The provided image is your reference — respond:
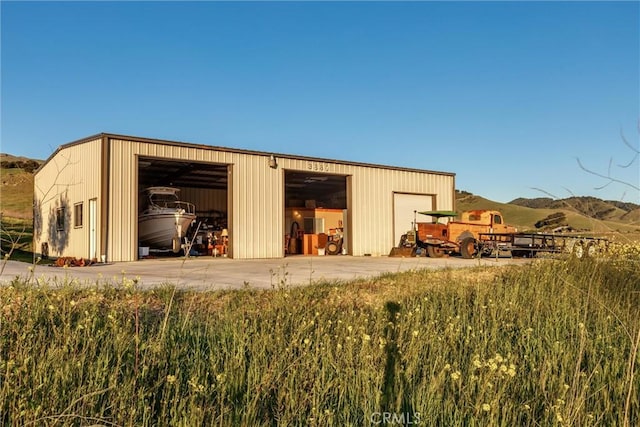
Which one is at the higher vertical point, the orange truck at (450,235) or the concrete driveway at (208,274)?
the orange truck at (450,235)

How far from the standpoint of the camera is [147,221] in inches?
910

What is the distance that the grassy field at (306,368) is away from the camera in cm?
297

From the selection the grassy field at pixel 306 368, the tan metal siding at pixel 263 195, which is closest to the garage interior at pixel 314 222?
the tan metal siding at pixel 263 195

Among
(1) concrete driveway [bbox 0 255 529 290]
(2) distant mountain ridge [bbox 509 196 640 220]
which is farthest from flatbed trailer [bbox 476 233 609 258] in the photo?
(2) distant mountain ridge [bbox 509 196 640 220]

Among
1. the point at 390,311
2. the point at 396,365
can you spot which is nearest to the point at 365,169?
the point at 390,311

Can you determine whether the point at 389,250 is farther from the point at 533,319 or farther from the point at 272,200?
the point at 533,319

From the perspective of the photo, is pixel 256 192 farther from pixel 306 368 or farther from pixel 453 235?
pixel 306 368

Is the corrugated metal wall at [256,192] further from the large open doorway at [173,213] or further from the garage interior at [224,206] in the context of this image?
the garage interior at [224,206]

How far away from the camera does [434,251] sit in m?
21.4

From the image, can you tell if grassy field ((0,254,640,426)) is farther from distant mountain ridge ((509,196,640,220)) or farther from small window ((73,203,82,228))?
small window ((73,203,82,228))

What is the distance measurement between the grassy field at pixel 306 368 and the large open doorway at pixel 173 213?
1555 cm

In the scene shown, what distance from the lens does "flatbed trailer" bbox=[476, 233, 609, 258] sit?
29.6 ft

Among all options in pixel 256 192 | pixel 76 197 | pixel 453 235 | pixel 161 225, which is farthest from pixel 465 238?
pixel 76 197

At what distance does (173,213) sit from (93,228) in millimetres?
5021
